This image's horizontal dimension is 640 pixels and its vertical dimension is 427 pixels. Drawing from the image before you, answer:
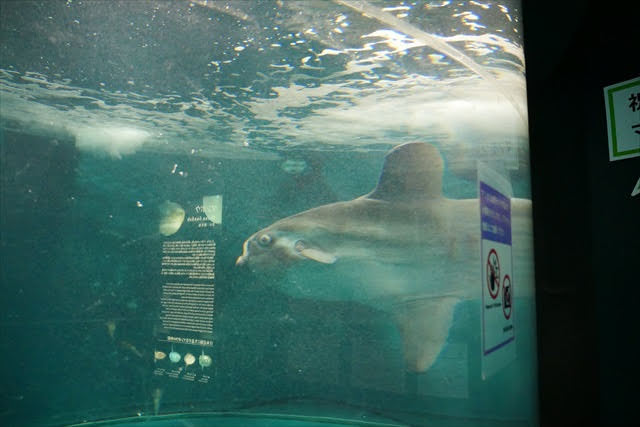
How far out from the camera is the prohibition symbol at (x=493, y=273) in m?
1.79

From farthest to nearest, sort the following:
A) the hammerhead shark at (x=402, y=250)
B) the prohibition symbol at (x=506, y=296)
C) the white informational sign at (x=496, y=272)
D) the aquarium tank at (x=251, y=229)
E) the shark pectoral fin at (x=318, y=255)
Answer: the shark pectoral fin at (x=318, y=255) → the hammerhead shark at (x=402, y=250) → the aquarium tank at (x=251, y=229) → the prohibition symbol at (x=506, y=296) → the white informational sign at (x=496, y=272)

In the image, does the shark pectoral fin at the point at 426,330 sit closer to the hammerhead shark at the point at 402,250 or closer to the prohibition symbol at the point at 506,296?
the hammerhead shark at the point at 402,250

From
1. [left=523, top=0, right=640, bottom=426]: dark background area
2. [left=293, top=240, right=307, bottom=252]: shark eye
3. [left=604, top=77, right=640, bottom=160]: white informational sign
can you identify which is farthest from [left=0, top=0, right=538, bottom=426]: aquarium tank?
[left=604, top=77, right=640, bottom=160]: white informational sign

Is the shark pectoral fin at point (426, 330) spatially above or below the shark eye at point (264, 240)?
below

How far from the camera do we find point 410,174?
2.66m

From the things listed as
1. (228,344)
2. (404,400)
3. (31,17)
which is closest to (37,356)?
(228,344)

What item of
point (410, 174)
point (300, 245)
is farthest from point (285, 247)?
point (410, 174)

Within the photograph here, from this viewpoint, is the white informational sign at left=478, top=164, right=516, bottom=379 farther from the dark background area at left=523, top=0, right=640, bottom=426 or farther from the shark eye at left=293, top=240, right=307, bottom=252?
the shark eye at left=293, top=240, right=307, bottom=252

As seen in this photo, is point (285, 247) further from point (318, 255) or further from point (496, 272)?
point (496, 272)

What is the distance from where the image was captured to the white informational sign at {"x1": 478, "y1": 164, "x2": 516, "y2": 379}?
5.78ft

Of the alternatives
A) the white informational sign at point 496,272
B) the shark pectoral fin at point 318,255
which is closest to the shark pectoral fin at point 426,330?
the white informational sign at point 496,272

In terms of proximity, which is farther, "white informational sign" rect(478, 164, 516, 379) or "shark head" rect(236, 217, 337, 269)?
"shark head" rect(236, 217, 337, 269)

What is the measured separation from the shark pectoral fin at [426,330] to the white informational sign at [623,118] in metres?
1.22

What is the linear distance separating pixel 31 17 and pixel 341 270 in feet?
7.91
